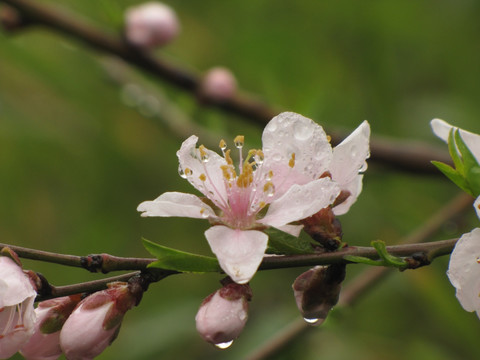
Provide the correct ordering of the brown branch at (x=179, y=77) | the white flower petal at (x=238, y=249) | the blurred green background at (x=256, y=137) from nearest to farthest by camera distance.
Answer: the white flower petal at (x=238, y=249), the brown branch at (x=179, y=77), the blurred green background at (x=256, y=137)

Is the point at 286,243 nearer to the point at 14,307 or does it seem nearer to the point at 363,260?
the point at 363,260

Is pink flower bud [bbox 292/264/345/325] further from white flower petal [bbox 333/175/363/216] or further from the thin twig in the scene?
the thin twig

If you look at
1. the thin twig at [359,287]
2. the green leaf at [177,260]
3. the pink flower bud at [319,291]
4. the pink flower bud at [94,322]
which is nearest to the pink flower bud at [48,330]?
the pink flower bud at [94,322]

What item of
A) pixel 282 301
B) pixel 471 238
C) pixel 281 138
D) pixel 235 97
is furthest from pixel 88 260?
pixel 282 301

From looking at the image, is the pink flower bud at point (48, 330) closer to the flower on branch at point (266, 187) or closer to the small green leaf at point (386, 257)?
the flower on branch at point (266, 187)

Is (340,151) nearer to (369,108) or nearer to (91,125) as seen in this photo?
(369,108)

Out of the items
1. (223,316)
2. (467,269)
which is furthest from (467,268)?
(223,316)
